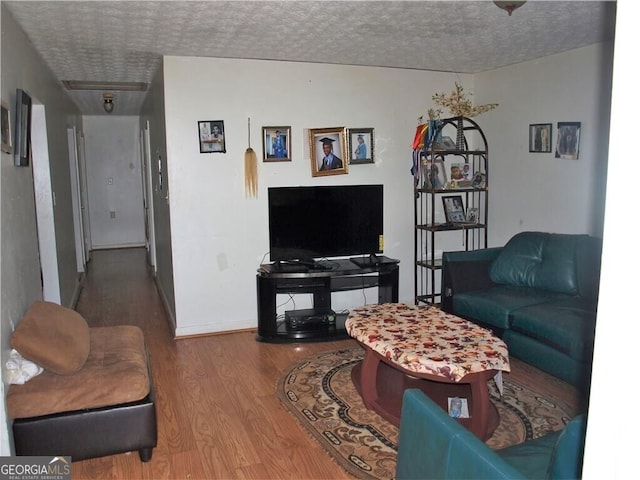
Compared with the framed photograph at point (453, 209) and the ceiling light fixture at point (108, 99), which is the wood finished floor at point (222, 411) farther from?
the ceiling light fixture at point (108, 99)

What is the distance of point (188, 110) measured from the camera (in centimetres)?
440

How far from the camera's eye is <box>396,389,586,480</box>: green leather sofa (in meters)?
1.39

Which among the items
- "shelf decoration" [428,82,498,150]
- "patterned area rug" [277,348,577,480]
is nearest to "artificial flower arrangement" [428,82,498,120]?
"shelf decoration" [428,82,498,150]

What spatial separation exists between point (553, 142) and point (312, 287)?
2.40 m

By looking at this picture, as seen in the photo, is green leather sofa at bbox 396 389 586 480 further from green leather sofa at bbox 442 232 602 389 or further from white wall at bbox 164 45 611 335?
white wall at bbox 164 45 611 335

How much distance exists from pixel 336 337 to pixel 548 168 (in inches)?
92.4

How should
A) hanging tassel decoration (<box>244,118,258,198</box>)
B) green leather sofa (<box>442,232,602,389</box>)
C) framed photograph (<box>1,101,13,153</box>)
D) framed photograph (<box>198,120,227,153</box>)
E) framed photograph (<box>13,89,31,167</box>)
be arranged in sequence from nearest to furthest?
framed photograph (<box>1,101,13,153</box>)
framed photograph (<box>13,89,31,167</box>)
green leather sofa (<box>442,232,602,389</box>)
framed photograph (<box>198,120,227,153</box>)
hanging tassel decoration (<box>244,118,258,198</box>)

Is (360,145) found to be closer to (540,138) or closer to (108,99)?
(540,138)

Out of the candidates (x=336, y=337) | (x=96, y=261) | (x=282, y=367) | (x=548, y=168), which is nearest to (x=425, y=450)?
(x=282, y=367)

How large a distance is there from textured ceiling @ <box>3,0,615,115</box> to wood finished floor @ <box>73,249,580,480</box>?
233cm

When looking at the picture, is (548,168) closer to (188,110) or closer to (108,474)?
(188,110)

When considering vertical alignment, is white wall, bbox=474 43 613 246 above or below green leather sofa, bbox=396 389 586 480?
above

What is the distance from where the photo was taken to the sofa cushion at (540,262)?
4000 mm

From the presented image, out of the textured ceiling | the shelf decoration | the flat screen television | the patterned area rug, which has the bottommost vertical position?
the patterned area rug
